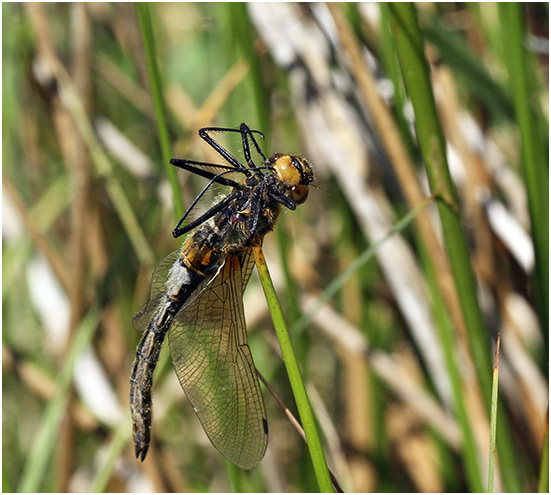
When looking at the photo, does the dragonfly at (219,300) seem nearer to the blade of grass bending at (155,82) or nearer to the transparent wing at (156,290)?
the transparent wing at (156,290)

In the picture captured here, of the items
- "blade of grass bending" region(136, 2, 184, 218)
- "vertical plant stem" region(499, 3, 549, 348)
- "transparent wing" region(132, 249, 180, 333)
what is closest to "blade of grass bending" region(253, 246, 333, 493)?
"blade of grass bending" region(136, 2, 184, 218)

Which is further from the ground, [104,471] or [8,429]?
[8,429]

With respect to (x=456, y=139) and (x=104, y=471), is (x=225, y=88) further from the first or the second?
(x=104, y=471)

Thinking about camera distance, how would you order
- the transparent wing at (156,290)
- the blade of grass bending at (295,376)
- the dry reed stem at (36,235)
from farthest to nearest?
1. the dry reed stem at (36,235)
2. the transparent wing at (156,290)
3. the blade of grass bending at (295,376)

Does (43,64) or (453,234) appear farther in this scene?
(43,64)

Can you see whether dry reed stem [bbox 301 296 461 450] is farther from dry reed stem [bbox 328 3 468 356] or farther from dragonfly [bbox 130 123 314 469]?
dragonfly [bbox 130 123 314 469]

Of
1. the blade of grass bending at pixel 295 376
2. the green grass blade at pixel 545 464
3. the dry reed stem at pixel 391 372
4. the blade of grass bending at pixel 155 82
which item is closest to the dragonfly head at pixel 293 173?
the blade of grass bending at pixel 155 82

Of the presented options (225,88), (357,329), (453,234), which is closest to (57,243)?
(225,88)
